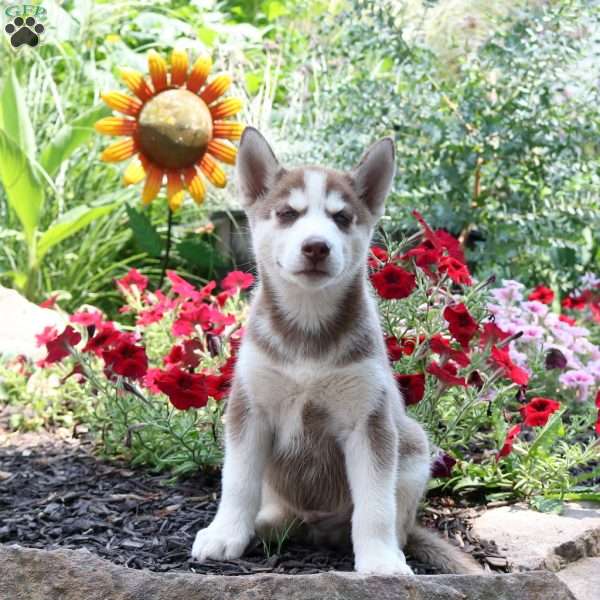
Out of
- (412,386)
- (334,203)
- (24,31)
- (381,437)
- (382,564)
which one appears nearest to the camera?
(382,564)

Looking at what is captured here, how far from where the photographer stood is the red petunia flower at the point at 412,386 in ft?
12.0

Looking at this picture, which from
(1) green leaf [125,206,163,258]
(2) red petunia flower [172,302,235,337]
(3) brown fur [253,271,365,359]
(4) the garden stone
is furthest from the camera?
(1) green leaf [125,206,163,258]

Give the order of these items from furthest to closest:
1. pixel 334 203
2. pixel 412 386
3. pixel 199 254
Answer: pixel 199 254, pixel 412 386, pixel 334 203

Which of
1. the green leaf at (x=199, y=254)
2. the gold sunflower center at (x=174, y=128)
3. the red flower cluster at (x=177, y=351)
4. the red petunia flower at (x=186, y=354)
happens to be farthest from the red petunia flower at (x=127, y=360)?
the green leaf at (x=199, y=254)

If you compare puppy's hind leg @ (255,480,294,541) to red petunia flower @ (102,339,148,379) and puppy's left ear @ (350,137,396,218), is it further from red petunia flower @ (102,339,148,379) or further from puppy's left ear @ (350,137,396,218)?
puppy's left ear @ (350,137,396,218)

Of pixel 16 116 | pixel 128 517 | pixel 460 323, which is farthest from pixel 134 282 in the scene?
pixel 460 323

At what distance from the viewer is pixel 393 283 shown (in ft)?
11.9

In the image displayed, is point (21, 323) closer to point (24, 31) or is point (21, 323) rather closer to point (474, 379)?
point (24, 31)

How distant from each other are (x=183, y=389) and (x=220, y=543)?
2.61 feet

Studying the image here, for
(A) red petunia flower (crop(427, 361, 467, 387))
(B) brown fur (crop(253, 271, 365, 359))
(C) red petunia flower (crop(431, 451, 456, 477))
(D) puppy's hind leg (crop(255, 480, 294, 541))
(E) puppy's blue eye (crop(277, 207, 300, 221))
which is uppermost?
(E) puppy's blue eye (crop(277, 207, 300, 221))

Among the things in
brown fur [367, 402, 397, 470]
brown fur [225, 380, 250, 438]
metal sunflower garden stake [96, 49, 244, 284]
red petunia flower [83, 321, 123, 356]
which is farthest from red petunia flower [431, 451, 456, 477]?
metal sunflower garden stake [96, 49, 244, 284]

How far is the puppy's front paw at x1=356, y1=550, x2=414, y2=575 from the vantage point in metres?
2.78

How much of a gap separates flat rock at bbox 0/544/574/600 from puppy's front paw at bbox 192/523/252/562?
0.41 meters

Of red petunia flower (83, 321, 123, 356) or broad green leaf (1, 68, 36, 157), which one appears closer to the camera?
red petunia flower (83, 321, 123, 356)
